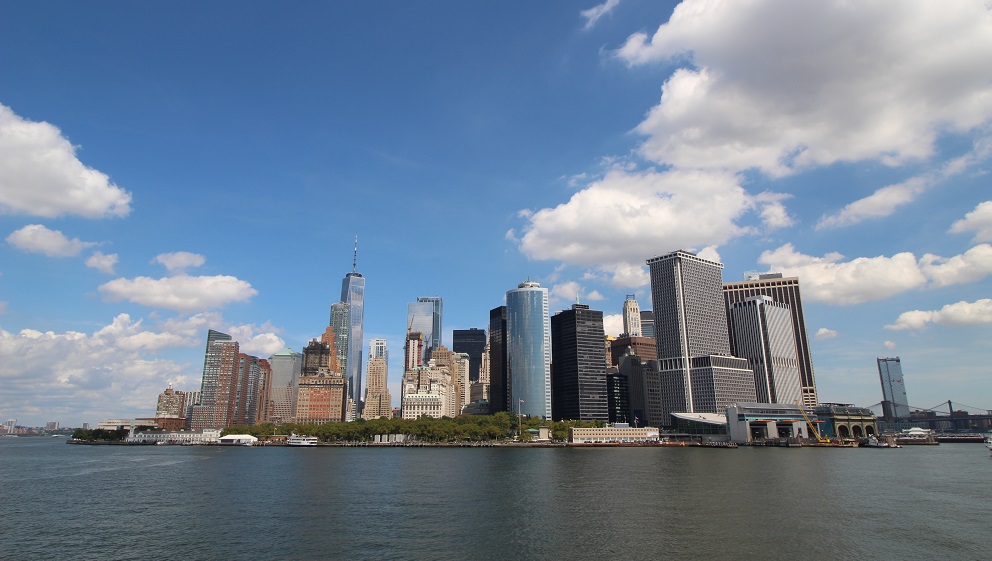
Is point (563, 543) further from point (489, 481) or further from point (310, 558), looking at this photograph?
point (489, 481)

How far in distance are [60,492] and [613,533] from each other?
8601 cm

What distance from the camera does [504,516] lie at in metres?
67.4

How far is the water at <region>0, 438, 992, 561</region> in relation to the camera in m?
51.9

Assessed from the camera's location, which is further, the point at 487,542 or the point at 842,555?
the point at 487,542

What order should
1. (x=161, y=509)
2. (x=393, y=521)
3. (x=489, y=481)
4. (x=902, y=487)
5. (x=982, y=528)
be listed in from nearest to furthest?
(x=982, y=528) < (x=393, y=521) < (x=161, y=509) < (x=902, y=487) < (x=489, y=481)

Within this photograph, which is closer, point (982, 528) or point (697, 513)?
point (982, 528)

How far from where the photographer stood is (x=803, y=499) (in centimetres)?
7819

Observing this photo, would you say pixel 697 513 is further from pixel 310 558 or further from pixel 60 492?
pixel 60 492

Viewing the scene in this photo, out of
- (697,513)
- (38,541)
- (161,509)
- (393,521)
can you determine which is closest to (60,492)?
(161,509)

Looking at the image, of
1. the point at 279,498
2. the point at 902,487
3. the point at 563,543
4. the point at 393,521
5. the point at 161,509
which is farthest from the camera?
the point at 902,487

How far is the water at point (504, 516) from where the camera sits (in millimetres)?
51875

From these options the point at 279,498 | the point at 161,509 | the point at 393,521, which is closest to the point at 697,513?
the point at 393,521

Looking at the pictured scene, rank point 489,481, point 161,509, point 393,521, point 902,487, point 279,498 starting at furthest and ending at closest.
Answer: point 489,481, point 902,487, point 279,498, point 161,509, point 393,521

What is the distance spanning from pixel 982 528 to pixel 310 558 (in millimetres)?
64475
